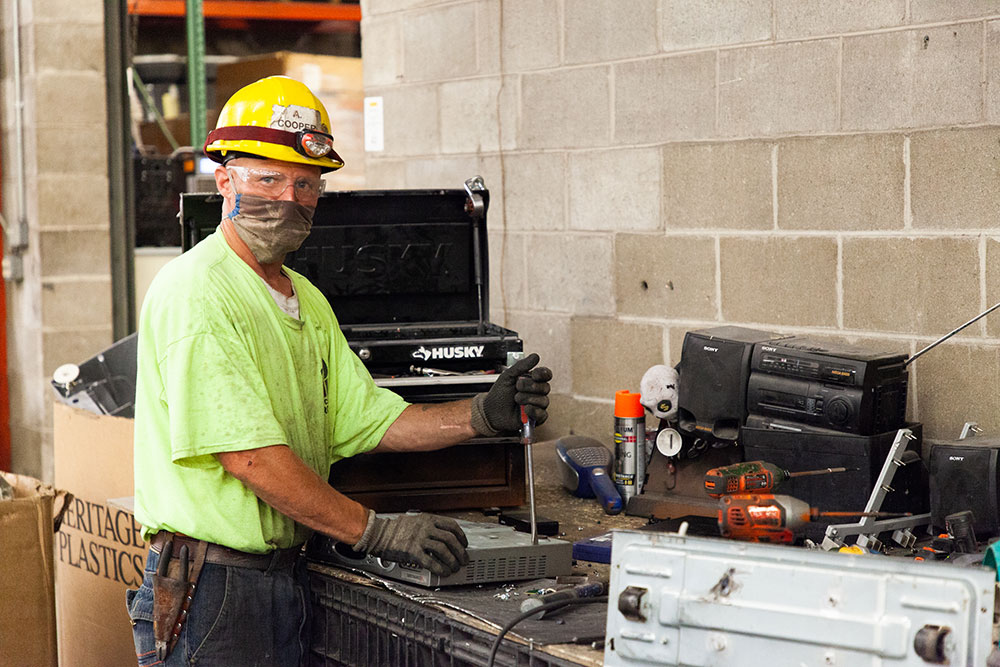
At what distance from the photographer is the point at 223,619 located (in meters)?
2.29

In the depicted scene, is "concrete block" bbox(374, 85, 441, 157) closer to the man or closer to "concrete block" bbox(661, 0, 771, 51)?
"concrete block" bbox(661, 0, 771, 51)

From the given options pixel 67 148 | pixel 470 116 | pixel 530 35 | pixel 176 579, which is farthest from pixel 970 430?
pixel 67 148

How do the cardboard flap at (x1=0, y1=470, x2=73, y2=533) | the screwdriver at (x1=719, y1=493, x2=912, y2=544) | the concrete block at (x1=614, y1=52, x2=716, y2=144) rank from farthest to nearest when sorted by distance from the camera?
1. the concrete block at (x1=614, y1=52, x2=716, y2=144)
2. the cardboard flap at (x1=0, y1=470, x2=73, y2=533)
3. the screwdriver at (x1=719, y1=493, x2=912, y2=544)

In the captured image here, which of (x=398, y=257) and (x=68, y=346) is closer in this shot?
(x=398, y=257)

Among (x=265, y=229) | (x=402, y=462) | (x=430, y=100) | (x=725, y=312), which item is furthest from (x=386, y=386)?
(x=430, y=100)

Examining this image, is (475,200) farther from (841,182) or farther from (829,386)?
(829,386)

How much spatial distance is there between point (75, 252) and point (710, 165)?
3.92 meters

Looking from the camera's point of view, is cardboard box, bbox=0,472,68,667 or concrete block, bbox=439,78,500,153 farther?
concrete block, bbox=439,78,500,153

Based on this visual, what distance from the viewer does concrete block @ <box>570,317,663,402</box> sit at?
3.56 metres

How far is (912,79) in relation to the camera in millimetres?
2834

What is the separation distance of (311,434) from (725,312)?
4.43 feet

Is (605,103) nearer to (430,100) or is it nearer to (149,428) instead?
(430,100)

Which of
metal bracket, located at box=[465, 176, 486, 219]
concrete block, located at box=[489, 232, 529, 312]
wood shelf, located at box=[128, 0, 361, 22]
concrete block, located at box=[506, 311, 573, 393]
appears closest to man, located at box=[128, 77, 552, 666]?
metal bracket, located at box=[465, 176, 486, 219]

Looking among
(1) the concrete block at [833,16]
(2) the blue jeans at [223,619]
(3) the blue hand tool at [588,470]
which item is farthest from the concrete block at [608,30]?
(2) the blue jeans at [223,619]
